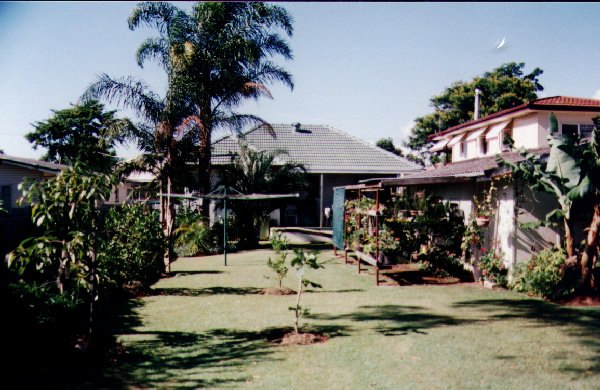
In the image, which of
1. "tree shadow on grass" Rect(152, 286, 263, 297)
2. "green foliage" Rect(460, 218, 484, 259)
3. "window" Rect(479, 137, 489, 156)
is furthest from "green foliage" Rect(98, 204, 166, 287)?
"window" Rect(479, 137, 489, 156)

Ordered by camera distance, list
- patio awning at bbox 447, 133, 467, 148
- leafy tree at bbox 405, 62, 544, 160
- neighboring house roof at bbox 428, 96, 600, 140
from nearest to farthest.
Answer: neighboring house roof at bbox 428, 96, 600, 140 → patio awning at bbox 447, 133, 467, 148 → leafy tree at bbox 405, 62, 544, 160

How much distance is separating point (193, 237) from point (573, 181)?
13161 mm

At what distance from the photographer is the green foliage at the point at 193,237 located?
→ 59.4 ft

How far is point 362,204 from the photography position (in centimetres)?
1405

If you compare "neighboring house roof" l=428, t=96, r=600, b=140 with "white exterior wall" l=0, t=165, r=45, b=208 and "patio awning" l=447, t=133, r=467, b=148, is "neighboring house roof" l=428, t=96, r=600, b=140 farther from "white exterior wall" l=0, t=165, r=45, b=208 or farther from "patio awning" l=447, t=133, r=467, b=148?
"white exterior wall" l=0, t=165, r=45, b=208

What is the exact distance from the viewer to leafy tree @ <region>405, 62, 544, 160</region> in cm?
3666

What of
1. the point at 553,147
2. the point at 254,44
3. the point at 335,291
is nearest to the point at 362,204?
the point at 335,291

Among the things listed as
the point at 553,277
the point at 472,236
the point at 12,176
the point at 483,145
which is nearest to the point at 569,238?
the point at 553,277

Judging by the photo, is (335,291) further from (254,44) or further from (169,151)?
(254,44)

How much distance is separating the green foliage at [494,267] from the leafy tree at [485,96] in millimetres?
26895

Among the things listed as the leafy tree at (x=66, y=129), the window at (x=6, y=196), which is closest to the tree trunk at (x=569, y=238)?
the window at (x=6, y=196)

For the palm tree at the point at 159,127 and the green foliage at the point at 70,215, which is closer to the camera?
the green foliage at the point at 70,215

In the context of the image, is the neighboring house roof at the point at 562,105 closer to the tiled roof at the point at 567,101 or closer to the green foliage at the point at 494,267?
the tiled roof at the point at 567,101

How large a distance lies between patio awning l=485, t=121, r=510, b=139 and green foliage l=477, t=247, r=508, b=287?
587 cm
